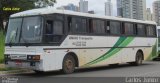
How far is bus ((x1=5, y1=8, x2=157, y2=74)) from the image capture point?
17.9 meters

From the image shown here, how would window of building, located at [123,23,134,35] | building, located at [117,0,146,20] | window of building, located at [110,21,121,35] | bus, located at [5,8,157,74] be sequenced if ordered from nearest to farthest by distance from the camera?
bus, located at [5,8,157,74] → window of building, located at [110,21,121,35] → window of building, located at [123,23,134,35] → building, located at [117,0,146,20]

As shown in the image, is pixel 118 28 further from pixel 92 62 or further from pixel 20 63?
pixel 20 63

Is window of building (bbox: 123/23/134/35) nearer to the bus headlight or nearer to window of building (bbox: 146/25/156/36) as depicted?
window of building (bbox: 146/25/156/36)

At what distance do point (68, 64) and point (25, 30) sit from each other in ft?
8.41

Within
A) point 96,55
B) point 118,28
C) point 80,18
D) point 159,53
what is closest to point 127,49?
point 118,28

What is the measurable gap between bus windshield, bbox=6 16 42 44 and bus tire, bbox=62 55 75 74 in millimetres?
1890

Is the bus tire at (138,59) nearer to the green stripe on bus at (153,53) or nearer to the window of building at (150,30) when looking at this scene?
the green stripe on bus at (153,53)

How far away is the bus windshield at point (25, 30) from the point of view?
1796cm

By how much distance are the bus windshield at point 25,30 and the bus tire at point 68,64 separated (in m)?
1.89

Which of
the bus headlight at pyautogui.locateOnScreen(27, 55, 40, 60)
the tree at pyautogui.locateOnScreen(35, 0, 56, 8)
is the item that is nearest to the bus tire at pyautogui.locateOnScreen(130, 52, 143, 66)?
the bus headlight at pyautogui.locateOnScreen(27, 55, 40, 60)

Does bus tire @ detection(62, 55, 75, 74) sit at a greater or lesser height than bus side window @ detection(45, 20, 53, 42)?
lesser

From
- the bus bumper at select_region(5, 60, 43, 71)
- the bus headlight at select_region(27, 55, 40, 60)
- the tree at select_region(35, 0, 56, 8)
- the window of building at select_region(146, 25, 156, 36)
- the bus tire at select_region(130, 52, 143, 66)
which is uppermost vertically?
the tree at select_region(35, 0, 56, 8)

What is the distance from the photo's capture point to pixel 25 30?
18.4 m

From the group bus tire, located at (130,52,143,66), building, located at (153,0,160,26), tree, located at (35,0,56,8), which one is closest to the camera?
bus tire, located at (130,52,143,66)
